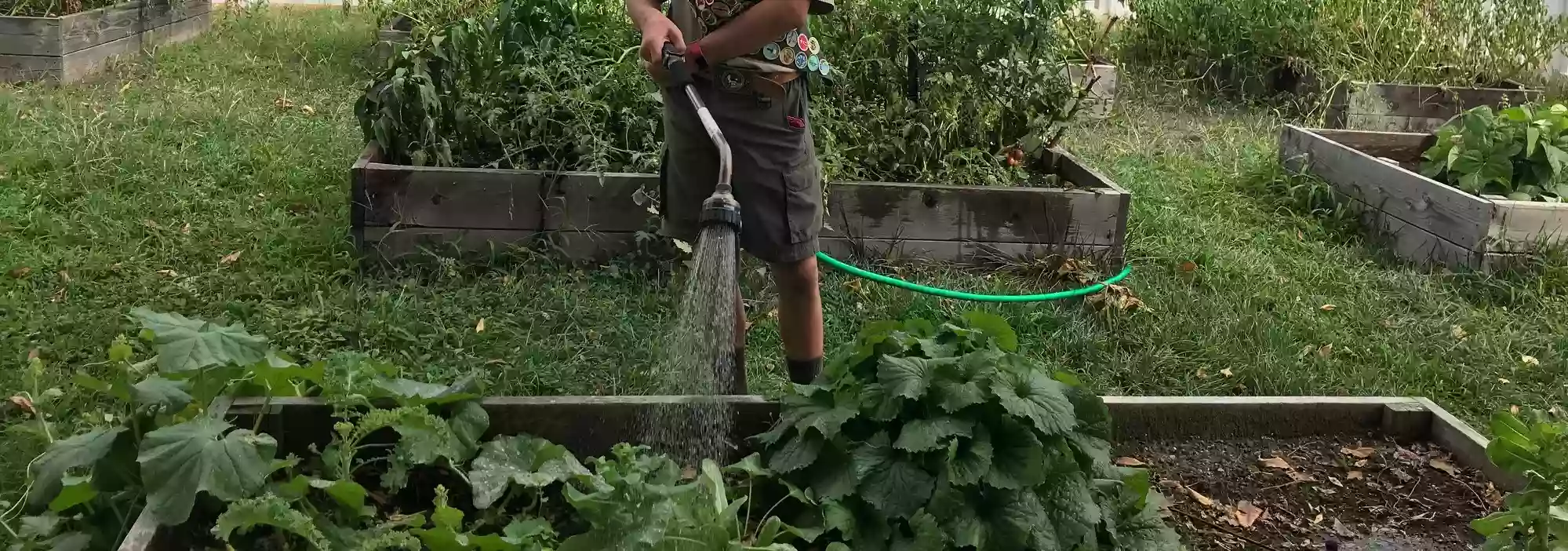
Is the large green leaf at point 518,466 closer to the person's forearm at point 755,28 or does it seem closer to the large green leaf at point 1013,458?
the large green leaf at point 1013,458

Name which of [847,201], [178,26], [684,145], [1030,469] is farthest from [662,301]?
[178,26]

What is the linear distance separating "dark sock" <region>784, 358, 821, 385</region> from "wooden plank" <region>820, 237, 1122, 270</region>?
1102mm

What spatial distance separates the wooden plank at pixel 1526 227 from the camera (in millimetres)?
3605

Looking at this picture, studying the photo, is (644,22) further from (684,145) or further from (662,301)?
(662,301)

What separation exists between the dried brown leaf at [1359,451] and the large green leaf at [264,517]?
199 centimetres

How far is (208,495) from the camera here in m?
1.61

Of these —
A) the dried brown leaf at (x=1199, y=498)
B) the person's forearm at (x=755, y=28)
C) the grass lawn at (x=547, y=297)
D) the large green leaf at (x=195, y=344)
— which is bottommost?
the dried brown leaf at (x=1199, y=498)

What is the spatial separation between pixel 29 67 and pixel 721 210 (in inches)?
199

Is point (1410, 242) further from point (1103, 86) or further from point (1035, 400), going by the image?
point (1035, 400)

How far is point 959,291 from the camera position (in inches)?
125

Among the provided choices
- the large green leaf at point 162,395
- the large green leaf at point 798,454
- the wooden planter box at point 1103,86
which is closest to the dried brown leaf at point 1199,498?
the large green leaf at point 798,454

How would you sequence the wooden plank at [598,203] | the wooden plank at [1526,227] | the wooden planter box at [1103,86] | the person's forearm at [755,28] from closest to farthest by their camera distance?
1. the person's forearm at [755,28]
2. the wooden plank at [598,203]
3. the wooden plank at [1526,227]
4. the wooden planter box at [1103,86]

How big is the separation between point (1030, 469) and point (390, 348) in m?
1.71

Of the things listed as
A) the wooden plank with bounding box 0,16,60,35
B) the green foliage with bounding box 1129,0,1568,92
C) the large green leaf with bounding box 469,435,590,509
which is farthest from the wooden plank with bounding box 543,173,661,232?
the green foliage with bounding box 1129,0,1568,92
